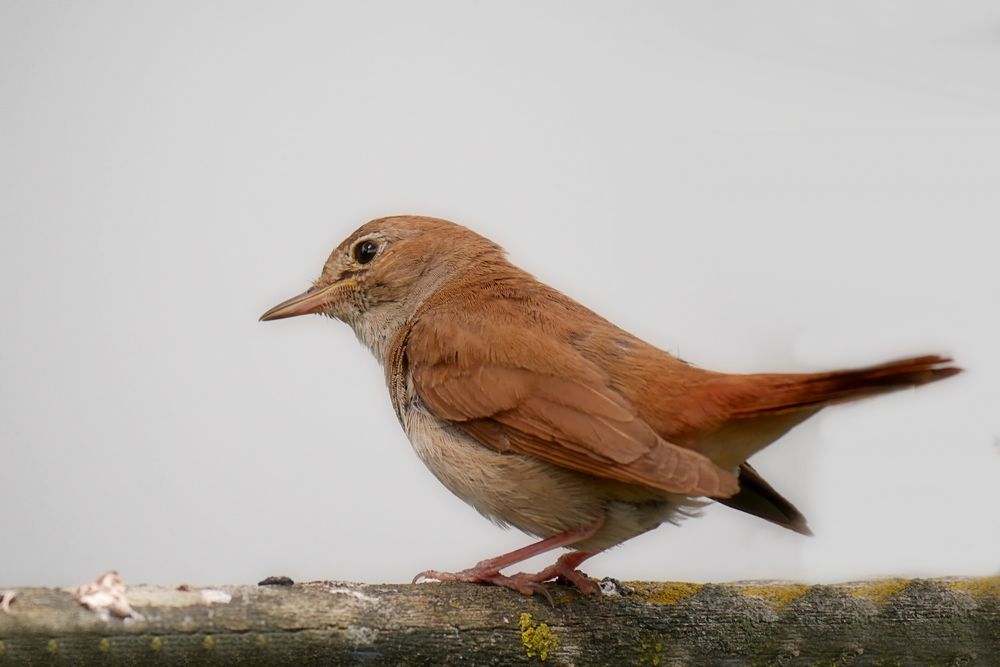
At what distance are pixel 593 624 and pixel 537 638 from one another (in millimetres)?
198

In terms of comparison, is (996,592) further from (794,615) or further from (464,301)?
(464,301)

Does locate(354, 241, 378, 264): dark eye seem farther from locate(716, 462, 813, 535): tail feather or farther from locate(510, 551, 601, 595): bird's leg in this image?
locate(716, 462, 813, 535): tail feather

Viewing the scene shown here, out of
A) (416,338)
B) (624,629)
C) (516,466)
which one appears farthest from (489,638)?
(416,338)

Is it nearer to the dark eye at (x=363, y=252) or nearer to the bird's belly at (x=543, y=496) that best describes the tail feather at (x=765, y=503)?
the bird's belly at (x=543, y=496)

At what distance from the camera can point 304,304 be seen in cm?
448

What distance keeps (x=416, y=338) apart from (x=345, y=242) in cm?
78

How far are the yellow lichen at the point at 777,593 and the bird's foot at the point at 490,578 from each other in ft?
1.86

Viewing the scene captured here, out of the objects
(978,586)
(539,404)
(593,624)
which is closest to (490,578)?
(593,624)

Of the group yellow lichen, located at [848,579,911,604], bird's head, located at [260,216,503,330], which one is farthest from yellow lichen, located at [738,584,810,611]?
bird's head, located at [260,216,503,330]

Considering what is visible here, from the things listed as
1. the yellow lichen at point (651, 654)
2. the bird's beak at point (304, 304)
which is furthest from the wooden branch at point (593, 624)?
the bird's beak at point (304, 304)

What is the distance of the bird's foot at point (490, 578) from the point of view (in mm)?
3375

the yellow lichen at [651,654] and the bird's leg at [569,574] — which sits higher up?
the bird's leg at [569,574]

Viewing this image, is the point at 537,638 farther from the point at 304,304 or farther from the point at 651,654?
the point at 304,304

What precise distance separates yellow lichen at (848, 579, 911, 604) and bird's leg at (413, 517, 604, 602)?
0.75m
